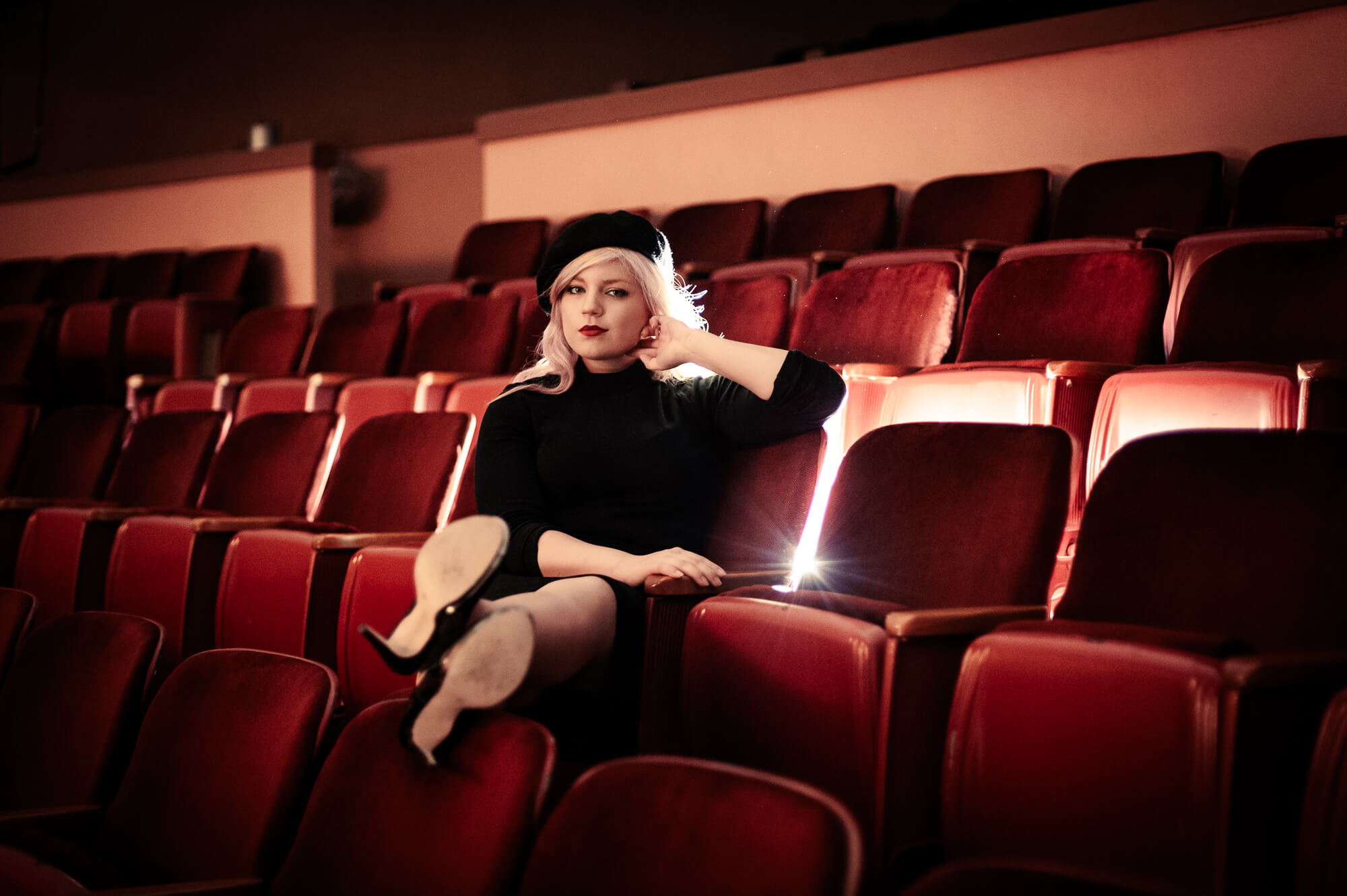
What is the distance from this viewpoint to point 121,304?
1.22m

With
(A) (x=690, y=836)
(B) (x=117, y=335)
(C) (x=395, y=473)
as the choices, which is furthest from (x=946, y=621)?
(B) (x=117, y=335)

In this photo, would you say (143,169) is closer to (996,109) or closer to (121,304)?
(121,304)

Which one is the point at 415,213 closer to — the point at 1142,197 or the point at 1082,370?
the point at 1142,197

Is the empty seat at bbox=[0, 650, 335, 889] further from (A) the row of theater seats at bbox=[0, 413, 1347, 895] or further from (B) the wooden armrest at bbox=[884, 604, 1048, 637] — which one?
(B) the wooden armrest at bbox=[884, 604, 1048, 637]

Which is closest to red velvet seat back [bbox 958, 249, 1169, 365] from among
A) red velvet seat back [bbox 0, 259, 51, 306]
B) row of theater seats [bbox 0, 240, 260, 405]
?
row of theater seats [bbox 0, 240, 260, 405]

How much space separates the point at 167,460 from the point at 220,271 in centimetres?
60

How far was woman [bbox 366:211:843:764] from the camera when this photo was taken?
0.42 meters

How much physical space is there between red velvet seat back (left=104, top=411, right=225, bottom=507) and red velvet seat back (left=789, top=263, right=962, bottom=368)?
0.40 m

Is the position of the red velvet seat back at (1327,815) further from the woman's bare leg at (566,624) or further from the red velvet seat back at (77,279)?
the red velvet seat back at (77,279)

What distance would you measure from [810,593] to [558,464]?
12 cm

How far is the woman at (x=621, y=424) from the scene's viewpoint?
1.36 ft

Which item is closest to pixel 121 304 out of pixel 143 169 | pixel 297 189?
pixel 297 189

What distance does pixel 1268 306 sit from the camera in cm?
51

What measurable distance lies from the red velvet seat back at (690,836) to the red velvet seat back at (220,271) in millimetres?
1178
